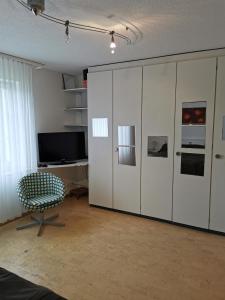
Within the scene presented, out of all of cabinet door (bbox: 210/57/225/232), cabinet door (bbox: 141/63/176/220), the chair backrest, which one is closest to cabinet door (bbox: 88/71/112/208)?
cabinet door (bbox: 141/63/176/220)

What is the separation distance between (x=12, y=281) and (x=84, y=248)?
5.35 ft

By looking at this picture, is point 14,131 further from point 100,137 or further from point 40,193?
point 100,137

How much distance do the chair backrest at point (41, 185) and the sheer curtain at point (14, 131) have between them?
0.72 ft

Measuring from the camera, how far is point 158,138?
3426mm

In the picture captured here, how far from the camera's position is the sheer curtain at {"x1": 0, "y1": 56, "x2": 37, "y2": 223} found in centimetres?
329

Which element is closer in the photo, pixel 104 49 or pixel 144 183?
pixel 104 49

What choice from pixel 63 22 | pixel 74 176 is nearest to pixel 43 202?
pixel 74 176

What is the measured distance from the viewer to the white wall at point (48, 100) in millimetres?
4022

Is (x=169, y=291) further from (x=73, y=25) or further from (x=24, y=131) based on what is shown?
(x=24, y=131)

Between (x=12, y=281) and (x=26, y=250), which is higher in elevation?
(x=12, y=281)

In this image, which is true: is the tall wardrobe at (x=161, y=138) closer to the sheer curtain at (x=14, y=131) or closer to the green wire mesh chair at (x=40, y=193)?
the green wire mesh chair at (x=40, y=193)

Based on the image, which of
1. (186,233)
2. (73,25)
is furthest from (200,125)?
(73,25)

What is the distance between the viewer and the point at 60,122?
4492 millimetres

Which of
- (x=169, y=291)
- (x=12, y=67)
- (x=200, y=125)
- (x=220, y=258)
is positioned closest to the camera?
(x=169, y=291)
